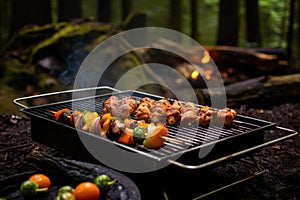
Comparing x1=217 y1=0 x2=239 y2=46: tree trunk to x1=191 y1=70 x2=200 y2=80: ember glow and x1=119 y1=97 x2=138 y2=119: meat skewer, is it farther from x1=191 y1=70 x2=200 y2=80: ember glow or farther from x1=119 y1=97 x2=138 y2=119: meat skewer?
x1=119 y1=97 x2=138 y2=119: meat skewer

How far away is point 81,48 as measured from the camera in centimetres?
968

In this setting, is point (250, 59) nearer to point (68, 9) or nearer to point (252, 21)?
point (252, 21)

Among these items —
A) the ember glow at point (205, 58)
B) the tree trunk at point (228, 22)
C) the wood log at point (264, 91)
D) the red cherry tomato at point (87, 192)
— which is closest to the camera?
the red cherry tomato at point (87, 192)

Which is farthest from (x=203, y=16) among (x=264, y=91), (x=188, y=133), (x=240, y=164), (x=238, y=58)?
(x=188, y=133)

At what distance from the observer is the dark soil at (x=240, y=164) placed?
513 centimetres

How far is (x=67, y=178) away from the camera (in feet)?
14.8

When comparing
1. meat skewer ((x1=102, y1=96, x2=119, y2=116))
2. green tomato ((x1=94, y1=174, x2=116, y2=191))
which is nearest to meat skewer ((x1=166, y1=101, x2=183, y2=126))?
meat skewer ((x1=102, y1=96, x2=119, y2=116))

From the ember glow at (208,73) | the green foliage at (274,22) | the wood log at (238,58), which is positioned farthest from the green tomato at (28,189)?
the green foliage at (274,22)

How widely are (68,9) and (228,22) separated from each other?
5323 millimetres

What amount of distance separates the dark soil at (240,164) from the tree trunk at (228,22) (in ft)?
17.4

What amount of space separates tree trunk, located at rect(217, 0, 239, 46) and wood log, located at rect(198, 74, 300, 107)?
358 cm

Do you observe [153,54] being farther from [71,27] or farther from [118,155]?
[118,155]

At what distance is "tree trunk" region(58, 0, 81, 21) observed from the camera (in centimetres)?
1436

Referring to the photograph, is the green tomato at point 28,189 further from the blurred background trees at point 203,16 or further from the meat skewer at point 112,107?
the blurred background trees at point 203,16
